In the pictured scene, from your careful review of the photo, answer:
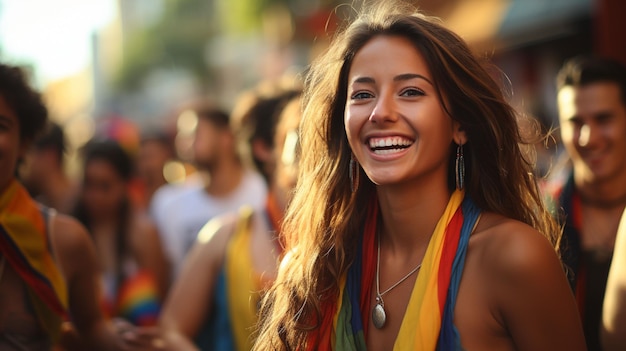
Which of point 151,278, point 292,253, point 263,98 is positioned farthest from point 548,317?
point 151,278

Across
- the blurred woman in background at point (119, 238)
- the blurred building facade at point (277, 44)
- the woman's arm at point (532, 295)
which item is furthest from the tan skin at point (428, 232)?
the blurred woman in background at point (119, 238)

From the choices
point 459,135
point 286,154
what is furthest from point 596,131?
point 459,135

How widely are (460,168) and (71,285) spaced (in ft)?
6.35

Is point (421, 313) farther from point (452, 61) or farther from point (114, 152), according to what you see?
point (114, 152)

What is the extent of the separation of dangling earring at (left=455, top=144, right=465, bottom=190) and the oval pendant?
488mm

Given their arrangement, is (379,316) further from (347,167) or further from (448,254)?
(347,167)

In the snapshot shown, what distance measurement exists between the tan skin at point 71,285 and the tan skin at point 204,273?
16 cm

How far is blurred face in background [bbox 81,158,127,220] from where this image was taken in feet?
21.8

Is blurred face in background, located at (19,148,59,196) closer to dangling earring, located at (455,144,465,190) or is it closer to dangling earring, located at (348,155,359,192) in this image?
dangling earring, located at (348,155,359,192)

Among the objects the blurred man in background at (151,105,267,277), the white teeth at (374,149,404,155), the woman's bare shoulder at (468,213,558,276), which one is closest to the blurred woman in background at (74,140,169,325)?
the blurred man in background at (151,105,267,277)

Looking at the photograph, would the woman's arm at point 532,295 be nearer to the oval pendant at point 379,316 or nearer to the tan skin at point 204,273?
the oval pendant at point 379,316

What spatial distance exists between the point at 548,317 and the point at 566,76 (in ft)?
7.82

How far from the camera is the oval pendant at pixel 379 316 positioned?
287 centimetres

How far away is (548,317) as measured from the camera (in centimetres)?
260
